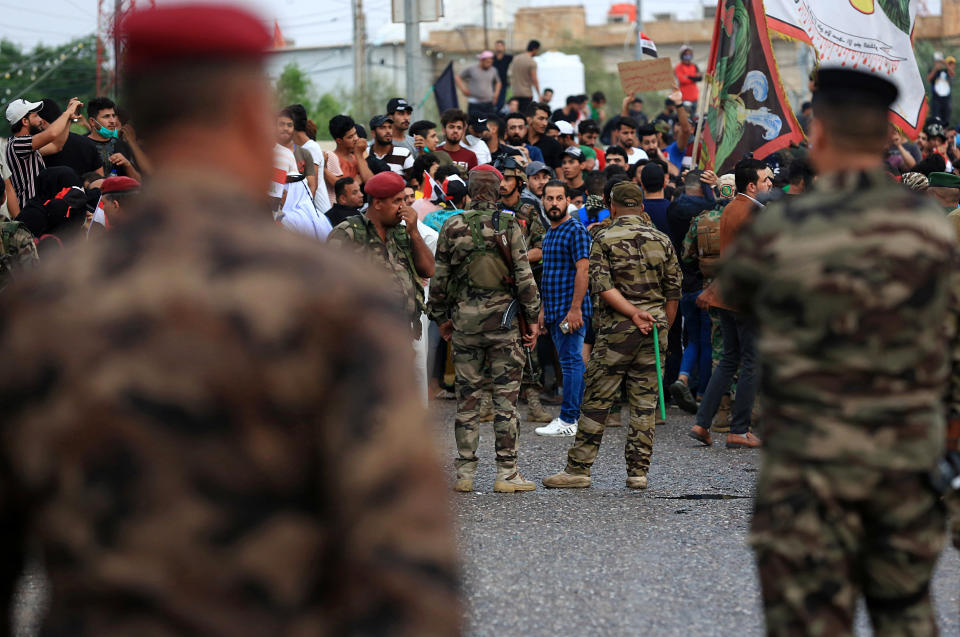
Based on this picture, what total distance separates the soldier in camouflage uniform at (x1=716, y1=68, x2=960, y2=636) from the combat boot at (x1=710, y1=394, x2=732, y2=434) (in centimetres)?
778

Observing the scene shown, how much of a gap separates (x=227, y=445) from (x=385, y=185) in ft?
21.5

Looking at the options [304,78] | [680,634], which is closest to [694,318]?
[680,634]

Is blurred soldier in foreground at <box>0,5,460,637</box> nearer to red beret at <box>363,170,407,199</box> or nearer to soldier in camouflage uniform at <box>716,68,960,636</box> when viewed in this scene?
soldier in camouflage uniform at <box>716,68,960,636</box>

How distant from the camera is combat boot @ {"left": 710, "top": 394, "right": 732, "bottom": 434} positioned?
11.2m

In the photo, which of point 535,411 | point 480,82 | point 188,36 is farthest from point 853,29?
point 188,36

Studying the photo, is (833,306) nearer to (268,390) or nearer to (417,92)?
(268,390)

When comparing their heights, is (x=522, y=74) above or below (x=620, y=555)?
above

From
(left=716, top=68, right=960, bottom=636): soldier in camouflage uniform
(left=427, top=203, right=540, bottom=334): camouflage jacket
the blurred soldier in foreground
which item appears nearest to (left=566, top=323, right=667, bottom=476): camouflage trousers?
(left=427, top=203, right=540, bottom=334): camouflage jacket

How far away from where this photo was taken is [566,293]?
35.6ft

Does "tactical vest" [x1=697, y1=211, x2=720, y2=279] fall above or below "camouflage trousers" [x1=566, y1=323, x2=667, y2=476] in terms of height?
above

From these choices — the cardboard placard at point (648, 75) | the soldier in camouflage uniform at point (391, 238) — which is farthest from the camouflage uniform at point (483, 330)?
the cardboard placard at point (648, 75)

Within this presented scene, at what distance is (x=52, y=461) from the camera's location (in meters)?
1.88

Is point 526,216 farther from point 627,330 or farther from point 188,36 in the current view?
point 188,36

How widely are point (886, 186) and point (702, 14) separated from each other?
315ft
